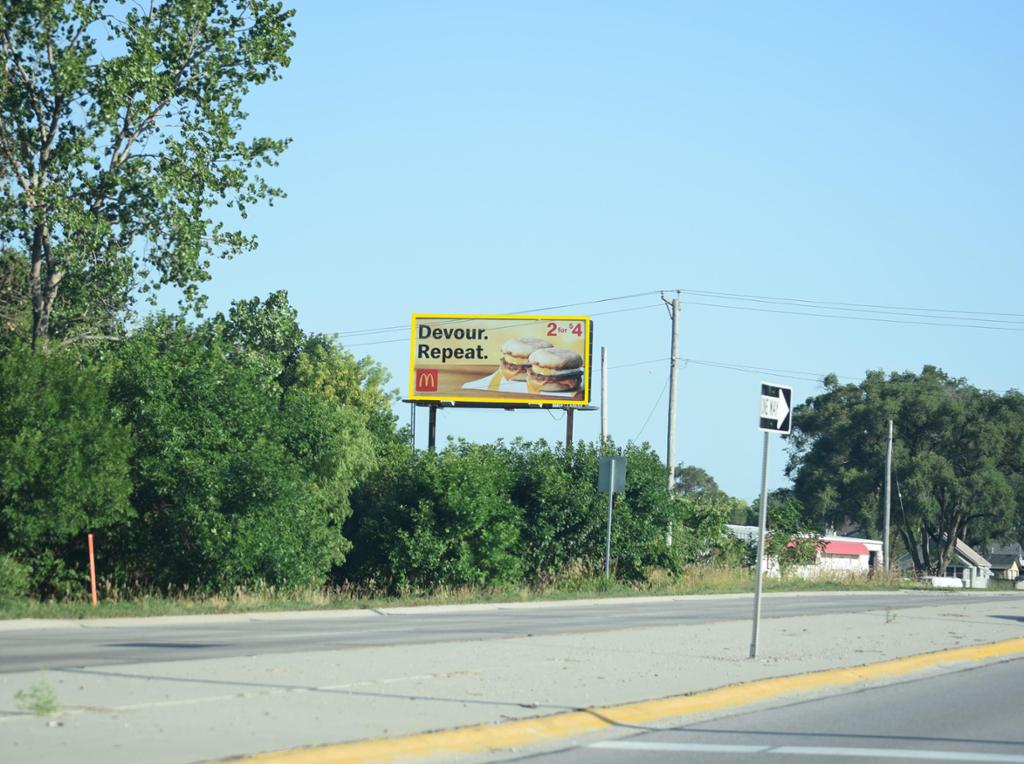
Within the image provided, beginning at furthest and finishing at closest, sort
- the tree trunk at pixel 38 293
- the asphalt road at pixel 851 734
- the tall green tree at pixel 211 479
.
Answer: the tree trunk at pixel 38 293 → the tall green tree at pixel 211 479 → the asphalt road at pixel 851 734

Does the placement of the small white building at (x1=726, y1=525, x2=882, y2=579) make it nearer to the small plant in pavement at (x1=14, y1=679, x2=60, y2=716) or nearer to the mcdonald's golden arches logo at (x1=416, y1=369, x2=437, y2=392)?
the mcdonald's golden arches logo at (x1=416, y1=369, x2=437, y2=392)

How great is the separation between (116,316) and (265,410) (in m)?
6.15

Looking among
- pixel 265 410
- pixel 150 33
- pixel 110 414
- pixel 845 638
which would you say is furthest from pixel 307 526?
pixel 845 638

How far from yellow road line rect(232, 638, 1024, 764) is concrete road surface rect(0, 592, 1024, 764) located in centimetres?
24

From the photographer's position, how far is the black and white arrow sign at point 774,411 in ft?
48.5

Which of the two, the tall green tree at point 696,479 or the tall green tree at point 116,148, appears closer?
the tall green tree at point 116,148

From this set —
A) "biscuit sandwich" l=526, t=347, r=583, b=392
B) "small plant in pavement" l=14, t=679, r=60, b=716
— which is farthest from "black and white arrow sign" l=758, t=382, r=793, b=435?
"biscuit sandwich" l=526, t=347, r=583, b=392

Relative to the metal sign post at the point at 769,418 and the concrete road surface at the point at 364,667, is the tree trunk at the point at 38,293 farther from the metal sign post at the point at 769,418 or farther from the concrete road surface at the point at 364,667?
the metal sign post at the point at 769,418

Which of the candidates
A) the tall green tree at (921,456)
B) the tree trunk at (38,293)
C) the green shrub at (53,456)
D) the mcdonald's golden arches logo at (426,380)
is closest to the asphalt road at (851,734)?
the green shrub at (53,456)

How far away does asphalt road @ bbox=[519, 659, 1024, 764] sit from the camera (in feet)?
31.1

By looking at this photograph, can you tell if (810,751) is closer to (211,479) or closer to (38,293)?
(211,479)

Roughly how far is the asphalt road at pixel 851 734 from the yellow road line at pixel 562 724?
0.35 metres

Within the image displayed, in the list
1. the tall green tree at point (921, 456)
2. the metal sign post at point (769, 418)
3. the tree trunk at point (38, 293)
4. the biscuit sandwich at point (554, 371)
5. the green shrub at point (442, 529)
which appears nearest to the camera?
the metal sign post at point (769, 418)

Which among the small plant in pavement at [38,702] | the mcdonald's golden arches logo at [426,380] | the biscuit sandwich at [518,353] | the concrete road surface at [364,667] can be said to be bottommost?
the concrete road surface at [364,667]
